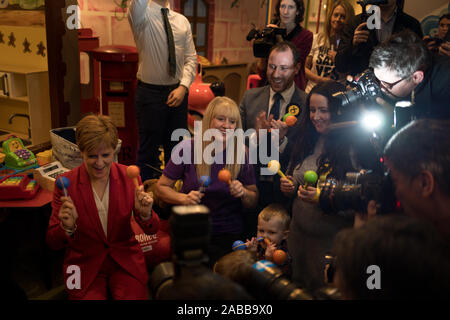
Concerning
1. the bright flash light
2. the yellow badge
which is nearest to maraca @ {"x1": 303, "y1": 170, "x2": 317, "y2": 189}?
the bright flash light

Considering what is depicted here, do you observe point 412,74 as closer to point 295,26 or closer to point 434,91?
point 434,91

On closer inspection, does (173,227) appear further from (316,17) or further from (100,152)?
(316,17)

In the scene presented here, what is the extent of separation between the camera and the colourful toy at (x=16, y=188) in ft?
7.08

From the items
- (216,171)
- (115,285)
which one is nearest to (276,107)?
(216,171)

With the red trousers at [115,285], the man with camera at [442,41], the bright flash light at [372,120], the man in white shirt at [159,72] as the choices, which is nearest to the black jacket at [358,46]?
the man with camera at [442,41]

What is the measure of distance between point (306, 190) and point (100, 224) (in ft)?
3.12

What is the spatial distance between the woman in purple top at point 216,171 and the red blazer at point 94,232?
344mm

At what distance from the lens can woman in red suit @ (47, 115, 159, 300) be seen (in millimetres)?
1812

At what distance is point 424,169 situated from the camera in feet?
3.61

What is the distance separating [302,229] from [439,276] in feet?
4.00

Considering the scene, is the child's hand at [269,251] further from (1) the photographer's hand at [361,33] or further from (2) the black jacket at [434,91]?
(1) the photographer's hand at [361,33]

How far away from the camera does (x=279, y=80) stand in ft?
8.57

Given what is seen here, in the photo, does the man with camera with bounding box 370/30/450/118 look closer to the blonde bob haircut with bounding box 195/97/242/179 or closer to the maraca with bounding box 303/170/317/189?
the maraca with bounding box 303/170/317/189
